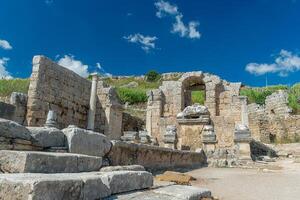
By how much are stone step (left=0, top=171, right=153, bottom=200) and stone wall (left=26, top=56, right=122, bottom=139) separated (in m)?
10.6

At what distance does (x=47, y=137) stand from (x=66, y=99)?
1124cm

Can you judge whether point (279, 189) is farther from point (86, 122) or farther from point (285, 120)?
point (285, 120)

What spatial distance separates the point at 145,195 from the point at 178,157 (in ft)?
20.0

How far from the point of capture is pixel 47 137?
4469 millimetres

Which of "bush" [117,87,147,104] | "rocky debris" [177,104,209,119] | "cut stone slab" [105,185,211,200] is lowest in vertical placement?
"cut stone slab" [105,185,211,200]

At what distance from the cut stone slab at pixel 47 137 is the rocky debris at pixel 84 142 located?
0.12m

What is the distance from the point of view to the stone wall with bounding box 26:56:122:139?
13.1 m

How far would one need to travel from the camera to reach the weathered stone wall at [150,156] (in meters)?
6.04

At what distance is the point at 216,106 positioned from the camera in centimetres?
1870

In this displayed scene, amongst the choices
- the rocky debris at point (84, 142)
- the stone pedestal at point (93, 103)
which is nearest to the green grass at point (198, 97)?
the stone pedestal at point (93, 103)

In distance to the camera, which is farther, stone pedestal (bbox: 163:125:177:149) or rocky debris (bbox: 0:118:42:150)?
stone pedestal (bbox: 163:125:177:149)

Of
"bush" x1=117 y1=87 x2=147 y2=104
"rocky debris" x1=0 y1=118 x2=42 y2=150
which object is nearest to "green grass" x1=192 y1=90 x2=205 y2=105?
"bush" x1=117 y1=87 x2=147 y2=104

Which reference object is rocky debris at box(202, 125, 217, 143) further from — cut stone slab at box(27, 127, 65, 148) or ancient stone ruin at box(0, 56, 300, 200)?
cut stone slab at box(27, 127, 65, 148)

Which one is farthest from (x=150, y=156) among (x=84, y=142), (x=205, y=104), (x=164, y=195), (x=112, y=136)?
(x=205, y=104)
